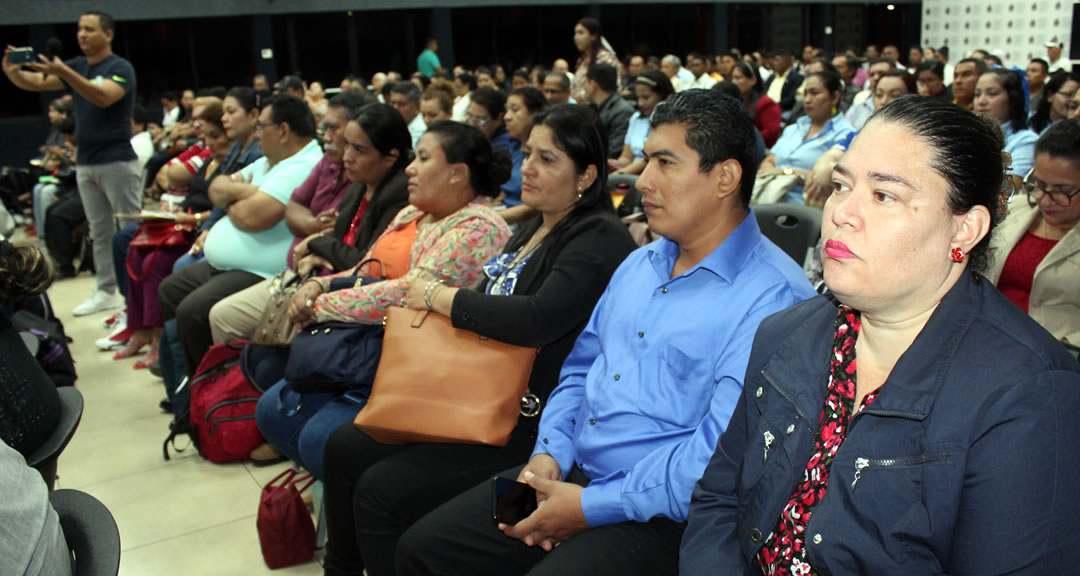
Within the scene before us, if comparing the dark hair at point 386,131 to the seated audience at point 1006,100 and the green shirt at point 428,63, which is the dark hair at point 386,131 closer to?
the seated audience at point 1006,100

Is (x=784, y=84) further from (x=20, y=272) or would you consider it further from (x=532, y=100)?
(x=20, y=272)

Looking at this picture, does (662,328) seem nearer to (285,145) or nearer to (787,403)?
(787,403)

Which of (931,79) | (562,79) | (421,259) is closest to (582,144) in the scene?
(421,259)

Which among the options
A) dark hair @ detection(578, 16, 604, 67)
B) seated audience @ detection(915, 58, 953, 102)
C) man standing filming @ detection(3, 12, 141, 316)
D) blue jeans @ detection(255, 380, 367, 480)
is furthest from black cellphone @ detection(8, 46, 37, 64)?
seated audience @ detection(915, 58, 953, 102)

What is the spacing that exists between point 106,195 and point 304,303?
3150 mm

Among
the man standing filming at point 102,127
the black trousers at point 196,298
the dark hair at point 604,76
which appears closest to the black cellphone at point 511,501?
the black trousers at point 196,298

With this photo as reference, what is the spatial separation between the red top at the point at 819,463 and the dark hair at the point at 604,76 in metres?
5.04

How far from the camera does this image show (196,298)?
3324 mm

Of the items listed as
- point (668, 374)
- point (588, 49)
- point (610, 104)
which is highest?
point (588, 49)

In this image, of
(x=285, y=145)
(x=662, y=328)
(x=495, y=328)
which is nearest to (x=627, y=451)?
(x=662, y=328)

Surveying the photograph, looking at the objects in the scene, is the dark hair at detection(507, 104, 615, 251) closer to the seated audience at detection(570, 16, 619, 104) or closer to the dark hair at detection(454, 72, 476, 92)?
the seated audience at detection(570, 16, 619, 104)

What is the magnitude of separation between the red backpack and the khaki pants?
3.0 inches

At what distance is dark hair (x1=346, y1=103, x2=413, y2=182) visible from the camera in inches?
118

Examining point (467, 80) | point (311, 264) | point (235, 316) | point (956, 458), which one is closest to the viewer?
point (956, 458)
